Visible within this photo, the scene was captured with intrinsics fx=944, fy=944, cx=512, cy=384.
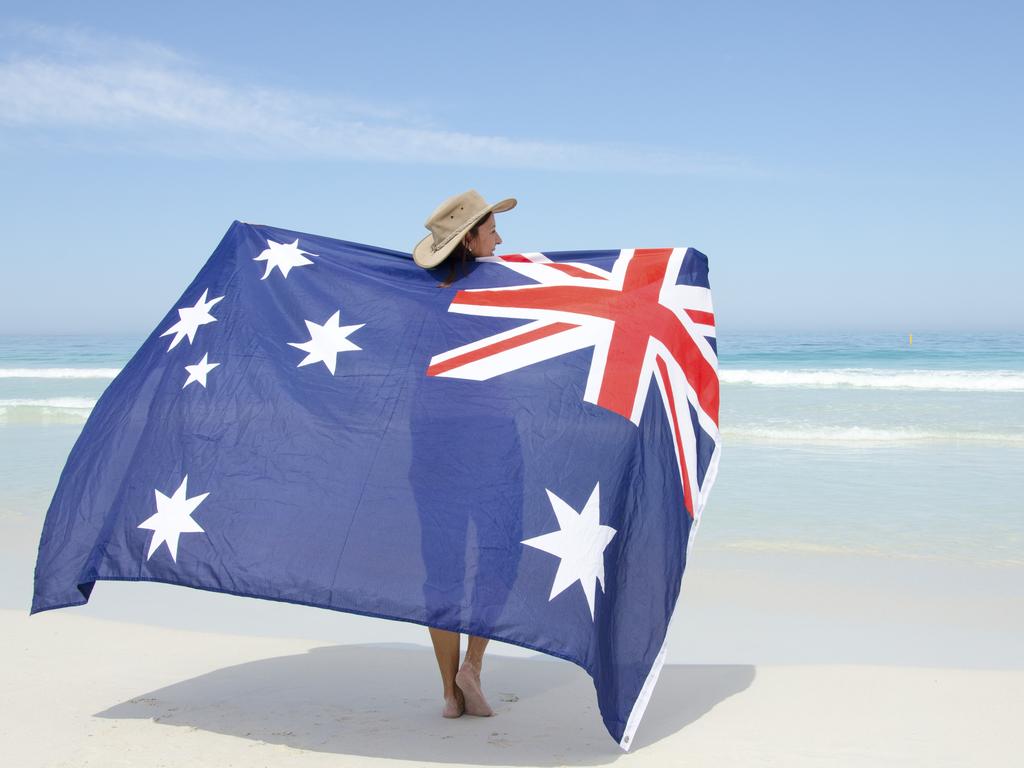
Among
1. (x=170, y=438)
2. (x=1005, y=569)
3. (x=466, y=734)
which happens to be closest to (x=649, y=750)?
(x=466, y=734)

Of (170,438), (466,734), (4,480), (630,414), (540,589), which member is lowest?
(4,480)

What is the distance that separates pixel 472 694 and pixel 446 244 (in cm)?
175

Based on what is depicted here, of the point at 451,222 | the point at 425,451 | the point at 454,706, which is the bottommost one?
the point at 454,706

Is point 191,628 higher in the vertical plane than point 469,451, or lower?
lower

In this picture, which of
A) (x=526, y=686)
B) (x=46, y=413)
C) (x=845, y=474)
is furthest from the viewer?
(x=46, y=413)

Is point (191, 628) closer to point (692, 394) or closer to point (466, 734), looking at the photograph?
point (466, 734)

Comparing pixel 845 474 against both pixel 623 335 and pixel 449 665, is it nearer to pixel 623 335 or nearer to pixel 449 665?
pixel 623 335

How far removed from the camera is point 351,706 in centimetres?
387

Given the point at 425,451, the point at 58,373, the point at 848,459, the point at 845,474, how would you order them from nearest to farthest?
the point at 425,451 → the point at 845,474 → the point at 848,459 → the point at 58,373

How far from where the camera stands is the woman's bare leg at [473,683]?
366cm

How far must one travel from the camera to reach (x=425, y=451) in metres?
3.32

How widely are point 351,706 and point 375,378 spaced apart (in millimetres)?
1396

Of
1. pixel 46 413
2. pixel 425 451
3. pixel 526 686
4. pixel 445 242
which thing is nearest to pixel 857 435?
pixel 526 686

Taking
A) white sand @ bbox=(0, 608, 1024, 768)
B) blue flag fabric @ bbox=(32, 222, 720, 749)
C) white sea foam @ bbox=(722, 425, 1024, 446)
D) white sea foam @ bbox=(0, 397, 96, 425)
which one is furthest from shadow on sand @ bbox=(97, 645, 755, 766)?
white sea foam @ bbox=(0, 397, 96, 425)
